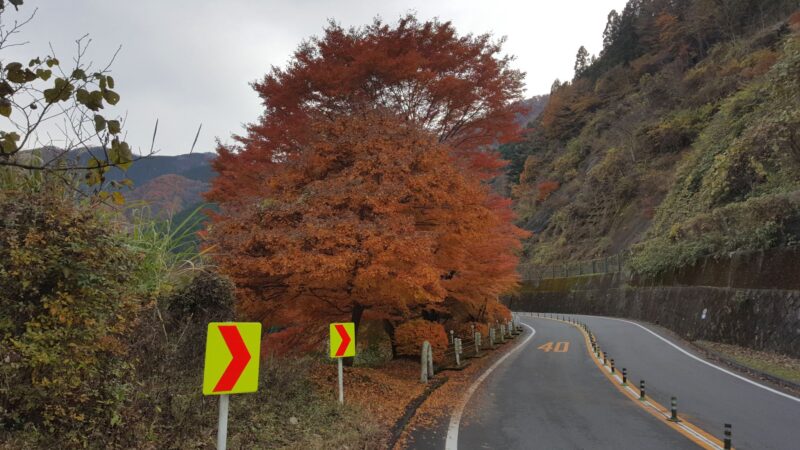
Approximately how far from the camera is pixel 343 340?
827 centimetres

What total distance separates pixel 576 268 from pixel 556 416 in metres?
41.4

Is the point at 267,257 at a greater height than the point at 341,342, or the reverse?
the point at 267,257

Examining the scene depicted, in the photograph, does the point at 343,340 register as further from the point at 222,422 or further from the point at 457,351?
the point at 457,351

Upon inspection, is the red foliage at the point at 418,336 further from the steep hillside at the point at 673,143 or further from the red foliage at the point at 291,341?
the steep hillside at the point at 673,143

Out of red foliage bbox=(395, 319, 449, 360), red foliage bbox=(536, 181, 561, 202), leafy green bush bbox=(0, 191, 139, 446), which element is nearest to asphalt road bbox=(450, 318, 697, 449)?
red foliage bbox=(395, 319, 449, 360)

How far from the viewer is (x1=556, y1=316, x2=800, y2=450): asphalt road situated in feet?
25.1

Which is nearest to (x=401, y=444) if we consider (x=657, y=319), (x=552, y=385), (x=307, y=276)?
(x=307, y=276)

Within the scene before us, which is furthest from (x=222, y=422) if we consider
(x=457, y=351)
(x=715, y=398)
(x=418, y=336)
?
(x=457, y=351)

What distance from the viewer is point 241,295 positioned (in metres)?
9.71

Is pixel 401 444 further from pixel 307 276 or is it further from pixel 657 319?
pixel 657 319

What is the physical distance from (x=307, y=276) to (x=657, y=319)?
2677 cm

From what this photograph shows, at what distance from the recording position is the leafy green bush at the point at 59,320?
157 inches

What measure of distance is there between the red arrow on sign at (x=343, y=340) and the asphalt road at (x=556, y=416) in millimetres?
2065

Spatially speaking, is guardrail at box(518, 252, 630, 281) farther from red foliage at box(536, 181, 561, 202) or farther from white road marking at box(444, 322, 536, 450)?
white road marking at box(444, 322, 536, 450)
